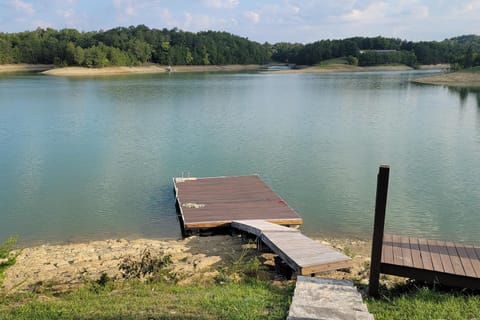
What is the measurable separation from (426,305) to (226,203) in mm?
7217

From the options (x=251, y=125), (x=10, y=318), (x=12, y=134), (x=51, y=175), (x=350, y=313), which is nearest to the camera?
(x=350, y=313)

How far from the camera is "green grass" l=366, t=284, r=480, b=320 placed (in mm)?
4680

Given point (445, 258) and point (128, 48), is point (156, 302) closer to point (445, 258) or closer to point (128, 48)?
point (445, 258)

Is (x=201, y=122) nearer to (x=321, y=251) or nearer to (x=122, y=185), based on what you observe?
(x=122, y=185)

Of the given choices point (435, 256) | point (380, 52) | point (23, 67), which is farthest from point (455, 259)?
point (380, 52)

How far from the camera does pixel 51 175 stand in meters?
16.1

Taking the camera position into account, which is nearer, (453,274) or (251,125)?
(453,274)

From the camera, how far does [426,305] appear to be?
16.1 ft

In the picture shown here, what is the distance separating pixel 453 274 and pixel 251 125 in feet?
72.2

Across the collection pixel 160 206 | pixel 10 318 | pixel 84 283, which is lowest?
pixel 160 206

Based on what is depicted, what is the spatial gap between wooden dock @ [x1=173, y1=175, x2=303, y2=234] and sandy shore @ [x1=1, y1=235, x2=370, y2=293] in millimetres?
749

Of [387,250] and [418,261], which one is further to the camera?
[387,250]

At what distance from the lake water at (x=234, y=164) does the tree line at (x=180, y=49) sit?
252 feet

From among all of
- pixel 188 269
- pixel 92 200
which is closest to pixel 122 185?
pixel 92 200
